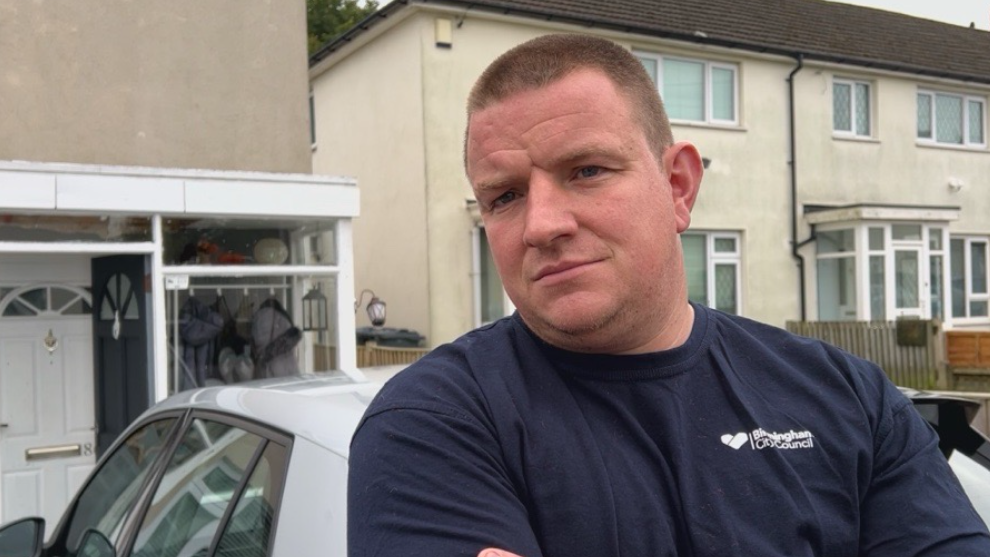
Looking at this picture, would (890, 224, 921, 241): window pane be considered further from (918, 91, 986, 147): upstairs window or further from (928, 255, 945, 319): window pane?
(918, 91, 986, 147): upstairs window

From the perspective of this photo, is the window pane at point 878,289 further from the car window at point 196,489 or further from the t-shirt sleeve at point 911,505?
the t-shirt sleeve at point 911,505

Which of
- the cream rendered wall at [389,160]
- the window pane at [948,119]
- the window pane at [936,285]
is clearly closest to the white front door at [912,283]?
the window pane at [936,285]

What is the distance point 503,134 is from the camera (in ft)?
5.16

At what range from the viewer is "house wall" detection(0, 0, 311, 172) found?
27.7 ft

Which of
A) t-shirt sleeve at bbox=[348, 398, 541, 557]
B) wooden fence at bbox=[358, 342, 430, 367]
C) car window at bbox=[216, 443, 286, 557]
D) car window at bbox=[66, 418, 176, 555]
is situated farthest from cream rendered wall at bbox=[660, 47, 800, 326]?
t-shirt sleeve at bbox=[348, 398, 541, 557]

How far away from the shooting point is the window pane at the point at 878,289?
18891 millimetres

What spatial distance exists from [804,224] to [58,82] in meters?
13.8

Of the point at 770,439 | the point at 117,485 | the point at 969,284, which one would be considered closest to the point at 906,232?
the point at 969,284

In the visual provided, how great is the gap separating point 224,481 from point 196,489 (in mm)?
224

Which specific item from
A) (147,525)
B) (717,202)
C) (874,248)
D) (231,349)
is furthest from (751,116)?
(147,525)

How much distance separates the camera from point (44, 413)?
8.54 m

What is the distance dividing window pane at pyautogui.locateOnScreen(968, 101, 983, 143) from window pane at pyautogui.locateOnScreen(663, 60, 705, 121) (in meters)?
7.39

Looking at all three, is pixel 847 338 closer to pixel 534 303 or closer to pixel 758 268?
pixel 758 268

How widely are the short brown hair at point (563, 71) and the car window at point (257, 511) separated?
1258 millimetres
